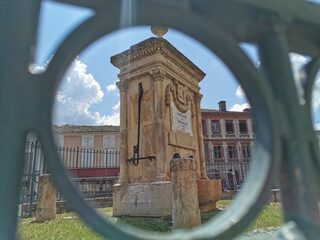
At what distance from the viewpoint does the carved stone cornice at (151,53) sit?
8.14 meters

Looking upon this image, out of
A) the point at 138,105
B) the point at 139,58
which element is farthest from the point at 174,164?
the point at 139,58

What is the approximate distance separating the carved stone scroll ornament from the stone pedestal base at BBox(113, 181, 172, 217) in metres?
2.52

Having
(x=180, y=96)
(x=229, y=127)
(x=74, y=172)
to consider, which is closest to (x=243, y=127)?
(x=229, y=127)

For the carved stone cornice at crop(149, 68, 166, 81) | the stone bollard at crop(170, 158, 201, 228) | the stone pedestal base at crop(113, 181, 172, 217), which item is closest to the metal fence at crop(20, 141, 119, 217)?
the stone pedestal base at crop(113, 181, 172, 217)

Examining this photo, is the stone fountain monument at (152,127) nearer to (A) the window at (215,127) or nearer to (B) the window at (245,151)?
(A) the window at (215,127)

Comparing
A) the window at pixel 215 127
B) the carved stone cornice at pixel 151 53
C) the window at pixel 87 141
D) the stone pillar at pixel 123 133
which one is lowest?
the stone pillar at pixel 123 133

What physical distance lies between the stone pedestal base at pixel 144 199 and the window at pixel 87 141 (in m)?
29.9

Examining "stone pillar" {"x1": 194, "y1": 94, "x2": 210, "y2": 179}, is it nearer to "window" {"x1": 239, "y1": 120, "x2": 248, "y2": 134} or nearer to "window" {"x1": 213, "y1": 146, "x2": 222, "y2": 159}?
"window" {"x1": 213, "y1": 146, "x2": 222, "y2": 159}

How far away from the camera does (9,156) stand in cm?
52

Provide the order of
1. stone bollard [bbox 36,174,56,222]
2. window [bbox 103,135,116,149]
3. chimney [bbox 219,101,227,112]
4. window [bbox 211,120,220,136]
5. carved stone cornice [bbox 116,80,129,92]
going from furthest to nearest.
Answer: chimney [bbox 219,101,227,112], window [bbox 211,120,220,136], window [bbox 103,135,116,149], carved stone cornice [bbox 116,80,129,92], stone bollard [bbox 36,174,56,222]

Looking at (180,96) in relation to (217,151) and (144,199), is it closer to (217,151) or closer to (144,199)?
(144,199)

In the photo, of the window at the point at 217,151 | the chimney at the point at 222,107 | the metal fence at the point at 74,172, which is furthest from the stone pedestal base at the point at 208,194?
the chimney at the point at 222,107

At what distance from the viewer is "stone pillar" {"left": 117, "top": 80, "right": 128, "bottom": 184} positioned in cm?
797

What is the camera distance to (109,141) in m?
37.4
